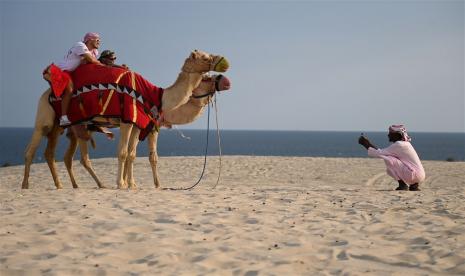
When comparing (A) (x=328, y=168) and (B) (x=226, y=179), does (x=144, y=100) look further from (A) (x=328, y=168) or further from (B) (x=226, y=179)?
(A) (x=328, y=168)

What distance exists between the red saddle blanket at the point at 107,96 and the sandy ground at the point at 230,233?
1.30m

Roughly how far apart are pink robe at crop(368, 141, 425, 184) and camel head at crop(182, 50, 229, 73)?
10.6 feet

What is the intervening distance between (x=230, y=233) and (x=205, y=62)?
3.89 metres

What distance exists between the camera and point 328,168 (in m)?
18.7

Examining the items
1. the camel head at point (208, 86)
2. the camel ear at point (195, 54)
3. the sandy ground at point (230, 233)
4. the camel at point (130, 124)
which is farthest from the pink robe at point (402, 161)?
the camel ear at point (195, 54)

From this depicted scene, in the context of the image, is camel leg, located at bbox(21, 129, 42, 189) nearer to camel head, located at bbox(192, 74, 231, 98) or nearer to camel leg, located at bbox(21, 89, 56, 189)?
camel leg, located at bbox(21, 89, 56, 189)

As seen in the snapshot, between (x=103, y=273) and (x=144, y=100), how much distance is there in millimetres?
4571

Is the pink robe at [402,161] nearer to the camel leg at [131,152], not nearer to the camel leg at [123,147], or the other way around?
the camel leg at [131,152]

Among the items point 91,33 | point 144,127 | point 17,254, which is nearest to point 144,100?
point 144,127

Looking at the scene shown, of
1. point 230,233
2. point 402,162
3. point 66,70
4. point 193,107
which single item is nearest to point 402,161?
point 402,162

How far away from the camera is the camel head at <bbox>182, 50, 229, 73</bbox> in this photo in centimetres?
844

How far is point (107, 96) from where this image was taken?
8125mm

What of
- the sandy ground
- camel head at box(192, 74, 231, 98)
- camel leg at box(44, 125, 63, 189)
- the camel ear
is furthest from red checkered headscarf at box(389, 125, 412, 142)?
camel leg at box(44, 125, 63, 189)

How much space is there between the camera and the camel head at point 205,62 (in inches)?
332
